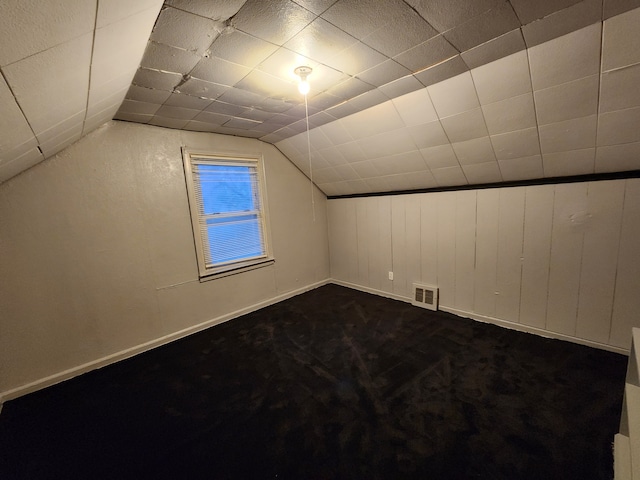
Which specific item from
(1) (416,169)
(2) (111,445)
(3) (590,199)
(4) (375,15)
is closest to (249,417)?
(2) (111,445)

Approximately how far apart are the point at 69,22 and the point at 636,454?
7.00 ft

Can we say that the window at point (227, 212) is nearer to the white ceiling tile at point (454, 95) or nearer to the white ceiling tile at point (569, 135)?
the white ceiling tile at point (454, 95)

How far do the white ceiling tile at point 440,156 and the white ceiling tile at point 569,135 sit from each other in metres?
0.66

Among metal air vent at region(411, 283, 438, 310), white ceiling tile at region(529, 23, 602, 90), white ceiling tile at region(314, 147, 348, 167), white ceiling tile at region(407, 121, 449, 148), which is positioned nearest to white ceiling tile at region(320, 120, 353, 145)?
white ceiling tile at region(314, 147, 348, 167)

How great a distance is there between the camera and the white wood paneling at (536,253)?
2434mm

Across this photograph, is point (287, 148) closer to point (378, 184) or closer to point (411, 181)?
point (378, 184)

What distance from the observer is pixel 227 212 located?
10.6 ft

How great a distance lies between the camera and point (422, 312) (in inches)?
126

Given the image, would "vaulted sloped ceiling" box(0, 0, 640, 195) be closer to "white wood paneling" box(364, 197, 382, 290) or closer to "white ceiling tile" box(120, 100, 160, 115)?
"white ceiling tile" box(120, 100, 160, 115)

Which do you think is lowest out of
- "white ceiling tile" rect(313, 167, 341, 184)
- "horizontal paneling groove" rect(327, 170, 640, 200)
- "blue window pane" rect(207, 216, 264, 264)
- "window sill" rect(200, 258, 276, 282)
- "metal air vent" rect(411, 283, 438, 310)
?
"metal air vent" rect(411, 283, 438, 310)

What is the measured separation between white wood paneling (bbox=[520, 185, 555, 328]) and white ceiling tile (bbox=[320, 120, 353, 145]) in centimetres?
181

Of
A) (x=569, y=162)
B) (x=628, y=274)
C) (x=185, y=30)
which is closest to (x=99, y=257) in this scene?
(x=185, y=30)

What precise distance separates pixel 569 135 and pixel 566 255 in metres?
1.03

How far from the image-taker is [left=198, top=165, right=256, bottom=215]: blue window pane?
3.06 metres
